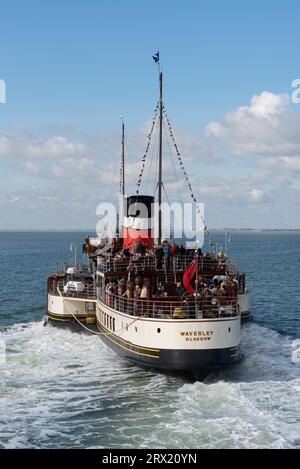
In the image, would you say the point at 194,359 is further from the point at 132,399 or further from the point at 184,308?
the point at 132,399

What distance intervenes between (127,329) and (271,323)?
2130 cm

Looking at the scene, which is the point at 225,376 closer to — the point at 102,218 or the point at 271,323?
the point at 271,323

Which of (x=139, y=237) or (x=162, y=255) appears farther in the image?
(x=139, y=237)

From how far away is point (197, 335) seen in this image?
27.2 m

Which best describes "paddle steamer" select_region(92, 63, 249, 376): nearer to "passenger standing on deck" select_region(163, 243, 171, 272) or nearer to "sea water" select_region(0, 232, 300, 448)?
"passenger standing on deck" select_region(163, 243, 171, 272)

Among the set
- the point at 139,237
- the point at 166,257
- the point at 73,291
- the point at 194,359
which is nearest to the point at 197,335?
the point at 194,359

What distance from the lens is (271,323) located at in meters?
47.9

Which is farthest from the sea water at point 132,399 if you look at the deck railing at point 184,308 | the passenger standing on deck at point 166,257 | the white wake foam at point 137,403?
the passenger standing on deck at point 166,257

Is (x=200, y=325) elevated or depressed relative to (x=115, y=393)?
elevated

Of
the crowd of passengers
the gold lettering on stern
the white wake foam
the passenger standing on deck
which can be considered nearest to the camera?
the white wake foam

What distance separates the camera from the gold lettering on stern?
2716cm

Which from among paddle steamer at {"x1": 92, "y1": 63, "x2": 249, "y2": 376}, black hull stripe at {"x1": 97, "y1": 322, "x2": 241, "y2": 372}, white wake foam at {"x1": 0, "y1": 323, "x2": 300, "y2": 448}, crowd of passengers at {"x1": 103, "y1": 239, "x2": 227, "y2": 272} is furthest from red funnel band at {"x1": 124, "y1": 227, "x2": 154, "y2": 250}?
black hull stripe at {"x1": 97, "y1": 322, "x2": 241, "y2": 372}

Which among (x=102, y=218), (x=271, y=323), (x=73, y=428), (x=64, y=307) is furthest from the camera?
(x=102, y=218)
